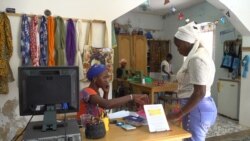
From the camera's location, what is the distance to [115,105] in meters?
1.92

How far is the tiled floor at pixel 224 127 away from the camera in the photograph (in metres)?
4.21

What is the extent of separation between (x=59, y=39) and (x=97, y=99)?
5.23 feet

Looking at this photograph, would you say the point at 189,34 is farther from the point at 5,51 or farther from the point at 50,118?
the point at 5,51

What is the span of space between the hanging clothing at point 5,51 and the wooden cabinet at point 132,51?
415 centimetres

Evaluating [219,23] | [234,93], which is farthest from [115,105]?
[219,23]

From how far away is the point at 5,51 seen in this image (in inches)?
116

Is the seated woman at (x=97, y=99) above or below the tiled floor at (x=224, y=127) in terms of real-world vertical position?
above

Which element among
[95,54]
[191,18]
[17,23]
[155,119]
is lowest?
[155,119]

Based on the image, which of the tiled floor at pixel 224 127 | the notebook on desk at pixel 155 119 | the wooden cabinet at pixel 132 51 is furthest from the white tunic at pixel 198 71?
the wooden cabinet at pixel 132 51

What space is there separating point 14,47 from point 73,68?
197 centimetres

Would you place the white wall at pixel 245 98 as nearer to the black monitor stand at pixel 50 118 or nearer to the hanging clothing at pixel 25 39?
the hanging clothing at pixel 25 39

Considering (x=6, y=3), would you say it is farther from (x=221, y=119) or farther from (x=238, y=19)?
(x=221, y=119)

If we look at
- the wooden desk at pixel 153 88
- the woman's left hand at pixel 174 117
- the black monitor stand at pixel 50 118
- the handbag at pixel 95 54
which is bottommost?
the wooden desk at pixel 153 88

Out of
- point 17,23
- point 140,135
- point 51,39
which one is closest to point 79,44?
point 51,39
